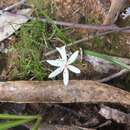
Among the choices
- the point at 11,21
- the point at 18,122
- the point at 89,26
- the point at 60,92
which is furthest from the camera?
the point at 11,21

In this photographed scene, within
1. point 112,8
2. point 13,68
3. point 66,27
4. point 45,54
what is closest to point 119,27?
point 112,8

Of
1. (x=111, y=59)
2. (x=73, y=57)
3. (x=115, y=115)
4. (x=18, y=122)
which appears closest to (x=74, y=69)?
(x=73, y=57)

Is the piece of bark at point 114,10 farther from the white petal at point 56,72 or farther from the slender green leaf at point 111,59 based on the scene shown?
the white petal at point 56,72

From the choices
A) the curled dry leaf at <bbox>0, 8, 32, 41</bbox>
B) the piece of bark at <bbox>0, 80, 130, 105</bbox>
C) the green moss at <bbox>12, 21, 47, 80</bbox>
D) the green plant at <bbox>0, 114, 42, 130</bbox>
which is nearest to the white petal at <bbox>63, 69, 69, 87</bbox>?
the piece of bark at <bbox>0, 80, 130, 105</bbox>

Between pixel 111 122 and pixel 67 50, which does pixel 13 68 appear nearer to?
pixel 67 50

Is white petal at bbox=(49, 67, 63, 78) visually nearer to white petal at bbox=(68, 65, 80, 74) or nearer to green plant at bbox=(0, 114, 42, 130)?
white petal at bbox=(68, 65, 80, 74)

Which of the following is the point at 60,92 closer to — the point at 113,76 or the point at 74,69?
the point at 74,69
